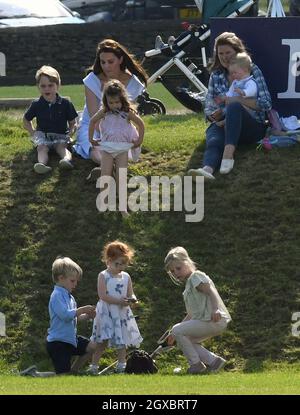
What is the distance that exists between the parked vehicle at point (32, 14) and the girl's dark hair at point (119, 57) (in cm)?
1494

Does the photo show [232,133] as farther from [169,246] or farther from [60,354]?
[60,354]

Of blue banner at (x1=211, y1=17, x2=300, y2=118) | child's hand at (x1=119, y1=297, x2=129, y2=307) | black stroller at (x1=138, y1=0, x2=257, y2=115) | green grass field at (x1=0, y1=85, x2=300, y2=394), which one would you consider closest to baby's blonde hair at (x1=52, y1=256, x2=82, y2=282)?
child's hand at (x1=119, y1=297, x2=129, y2=307)

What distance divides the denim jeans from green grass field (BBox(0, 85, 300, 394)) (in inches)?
8.1

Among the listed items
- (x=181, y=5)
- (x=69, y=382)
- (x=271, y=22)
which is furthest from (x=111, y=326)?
(x=181, y=5)

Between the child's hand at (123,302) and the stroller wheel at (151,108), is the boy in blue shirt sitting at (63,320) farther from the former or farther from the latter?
the stroller wheel at (151,108)

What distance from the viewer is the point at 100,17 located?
39938 mm

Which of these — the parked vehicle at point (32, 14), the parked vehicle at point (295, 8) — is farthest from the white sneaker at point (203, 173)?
the parked vehicle at point (32, 14)

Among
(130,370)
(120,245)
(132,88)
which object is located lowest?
(130,370)

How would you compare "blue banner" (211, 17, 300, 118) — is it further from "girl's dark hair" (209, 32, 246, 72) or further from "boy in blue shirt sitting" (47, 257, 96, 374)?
"boy in blue shirt sitting" (47, 257, 96, 374)

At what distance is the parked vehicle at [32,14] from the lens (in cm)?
3228

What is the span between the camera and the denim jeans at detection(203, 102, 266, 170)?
53.9ft

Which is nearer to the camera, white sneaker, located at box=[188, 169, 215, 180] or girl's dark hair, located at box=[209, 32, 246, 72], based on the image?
white sneaker, located at box=[188, 169, 215, 180]

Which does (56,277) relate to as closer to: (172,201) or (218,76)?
(172,201)

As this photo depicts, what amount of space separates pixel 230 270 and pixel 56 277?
2.28m
